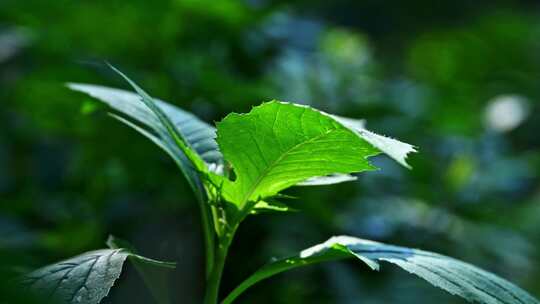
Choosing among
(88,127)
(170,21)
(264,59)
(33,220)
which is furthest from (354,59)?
(33,220)

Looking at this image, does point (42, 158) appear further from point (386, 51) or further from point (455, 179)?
point (386, 51)

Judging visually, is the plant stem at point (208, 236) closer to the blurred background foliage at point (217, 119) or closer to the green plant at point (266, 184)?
the green plant at point (266, 184)

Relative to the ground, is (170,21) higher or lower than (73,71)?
higher

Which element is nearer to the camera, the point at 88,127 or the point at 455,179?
the point at 88,127

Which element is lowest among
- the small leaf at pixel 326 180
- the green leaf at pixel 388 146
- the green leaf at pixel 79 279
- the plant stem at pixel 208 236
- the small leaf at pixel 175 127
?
the green leaf at pixel 79 279

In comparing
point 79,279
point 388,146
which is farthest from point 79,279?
point 388,146

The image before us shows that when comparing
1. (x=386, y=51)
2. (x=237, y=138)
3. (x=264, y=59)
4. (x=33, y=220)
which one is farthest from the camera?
(x=386, y=51)

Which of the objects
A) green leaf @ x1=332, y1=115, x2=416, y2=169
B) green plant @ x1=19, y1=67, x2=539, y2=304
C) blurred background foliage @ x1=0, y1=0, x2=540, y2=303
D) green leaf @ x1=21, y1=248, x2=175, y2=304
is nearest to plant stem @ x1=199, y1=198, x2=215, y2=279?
green plant @ x1=19, y1=67, x2=539, y2=304

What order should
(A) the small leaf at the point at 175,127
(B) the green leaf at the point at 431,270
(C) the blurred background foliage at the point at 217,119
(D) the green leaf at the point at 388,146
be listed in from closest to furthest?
(D) the green leaf at the point at 388,146 < (B) the green leaf at the point at 431,270 < (A) the small leaf at the point at 175,127 < (C) the blurred background foliage at the point at 217,119

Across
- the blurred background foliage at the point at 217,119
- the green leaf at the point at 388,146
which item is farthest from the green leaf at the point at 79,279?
the blurred background foliage at the point at 217,119
